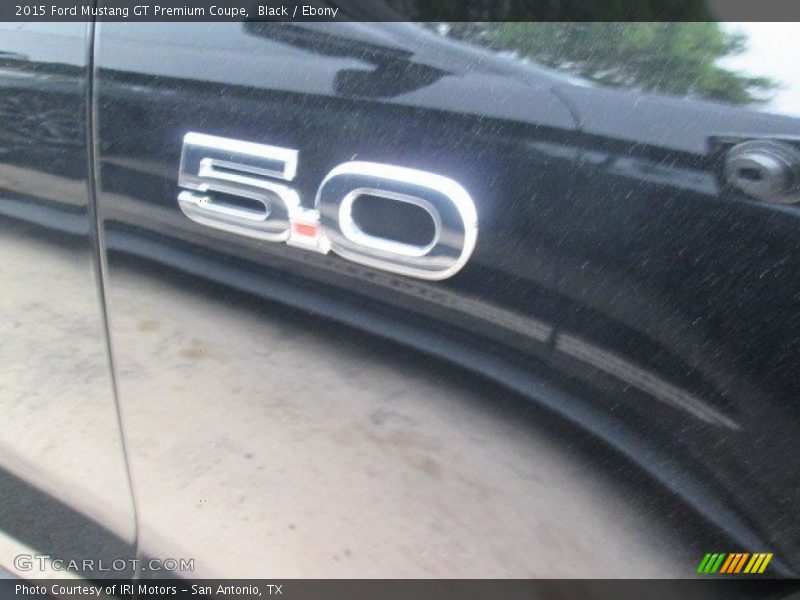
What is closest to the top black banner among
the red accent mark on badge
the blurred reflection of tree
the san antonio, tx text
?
the blurred reflection of tree

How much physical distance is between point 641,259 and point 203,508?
2.72 feet

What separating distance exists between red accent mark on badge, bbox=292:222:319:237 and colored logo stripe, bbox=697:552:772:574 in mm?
648

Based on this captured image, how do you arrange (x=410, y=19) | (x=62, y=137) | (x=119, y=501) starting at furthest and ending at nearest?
(x=119, y=501), (x=62, y=137), (x=410, y=19)

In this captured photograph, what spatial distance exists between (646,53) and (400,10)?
0.34 m

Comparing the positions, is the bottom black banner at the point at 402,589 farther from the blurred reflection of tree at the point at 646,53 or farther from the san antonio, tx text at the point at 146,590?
the blurred reflection of tree at the point at 646,53

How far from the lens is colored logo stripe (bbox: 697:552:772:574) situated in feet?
3.09

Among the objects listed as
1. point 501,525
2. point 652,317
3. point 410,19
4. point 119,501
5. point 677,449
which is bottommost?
point 119,501

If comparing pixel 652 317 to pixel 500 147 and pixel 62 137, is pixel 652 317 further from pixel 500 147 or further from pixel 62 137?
pixel 62 137

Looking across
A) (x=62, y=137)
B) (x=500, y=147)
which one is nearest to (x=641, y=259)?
(x=500, y=147)

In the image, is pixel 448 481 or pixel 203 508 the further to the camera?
pixel 203 508

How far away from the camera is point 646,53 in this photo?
921 mm

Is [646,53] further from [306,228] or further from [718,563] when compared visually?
[718,563]

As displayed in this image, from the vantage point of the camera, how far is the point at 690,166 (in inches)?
34.4

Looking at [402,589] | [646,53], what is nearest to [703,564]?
[402,589]
